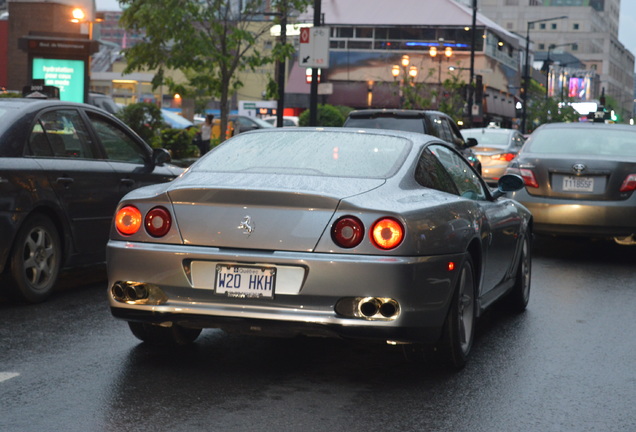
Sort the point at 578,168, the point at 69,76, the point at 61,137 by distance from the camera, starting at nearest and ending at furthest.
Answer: the point at 61,137
the point at 578,168
the point at 69,76

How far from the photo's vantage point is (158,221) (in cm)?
604

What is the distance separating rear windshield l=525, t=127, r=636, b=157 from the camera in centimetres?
1293

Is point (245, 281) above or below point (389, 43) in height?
below

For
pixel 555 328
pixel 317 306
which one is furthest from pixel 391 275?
pixel 555 328

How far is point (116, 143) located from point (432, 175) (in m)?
3.94

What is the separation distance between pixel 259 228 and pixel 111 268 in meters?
0.93

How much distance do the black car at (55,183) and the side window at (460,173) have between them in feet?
10.2

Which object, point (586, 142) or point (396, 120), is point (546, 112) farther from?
point (586, 142)

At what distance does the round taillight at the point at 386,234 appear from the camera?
5.75 metres

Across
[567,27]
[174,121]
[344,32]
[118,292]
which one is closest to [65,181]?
[118,292]

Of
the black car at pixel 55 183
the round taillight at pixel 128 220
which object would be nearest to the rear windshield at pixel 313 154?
the round taillight at pixel 128 220

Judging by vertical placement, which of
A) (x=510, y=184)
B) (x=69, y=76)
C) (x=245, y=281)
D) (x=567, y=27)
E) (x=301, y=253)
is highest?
(x=567, y=27)

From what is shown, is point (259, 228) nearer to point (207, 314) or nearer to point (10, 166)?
point (207, 314)

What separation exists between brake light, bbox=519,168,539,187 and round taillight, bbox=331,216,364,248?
7.28 meters
